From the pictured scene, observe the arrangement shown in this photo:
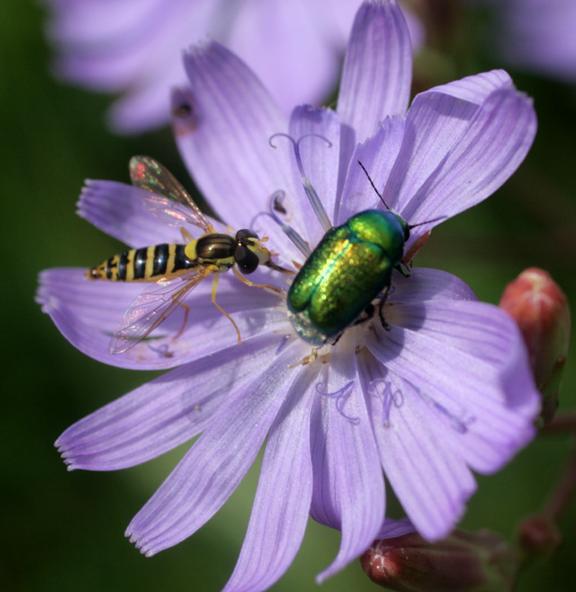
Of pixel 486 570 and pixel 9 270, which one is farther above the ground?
pixel 9 270

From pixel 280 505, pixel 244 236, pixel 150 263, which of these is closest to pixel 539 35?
pixel 244 236

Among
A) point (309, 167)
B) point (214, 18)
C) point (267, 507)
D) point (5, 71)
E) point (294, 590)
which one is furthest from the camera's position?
point (5, 71)

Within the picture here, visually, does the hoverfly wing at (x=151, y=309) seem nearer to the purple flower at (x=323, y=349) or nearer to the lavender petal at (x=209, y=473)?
the purple flower at (x=323, y=349)

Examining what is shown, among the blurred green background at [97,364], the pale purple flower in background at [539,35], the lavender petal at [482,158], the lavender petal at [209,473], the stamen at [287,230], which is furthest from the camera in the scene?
the pale purple flower in background at [539,35]

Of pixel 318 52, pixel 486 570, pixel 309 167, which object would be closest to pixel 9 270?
pixel 318 52

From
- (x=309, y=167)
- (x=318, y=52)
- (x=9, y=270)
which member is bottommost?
(x=9, y=270)

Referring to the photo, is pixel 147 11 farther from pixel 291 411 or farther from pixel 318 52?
pixel 291 411

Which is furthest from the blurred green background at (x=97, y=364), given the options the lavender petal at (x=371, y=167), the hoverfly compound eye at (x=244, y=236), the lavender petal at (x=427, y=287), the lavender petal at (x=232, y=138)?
the lavender petal at (x=427, y=287)
